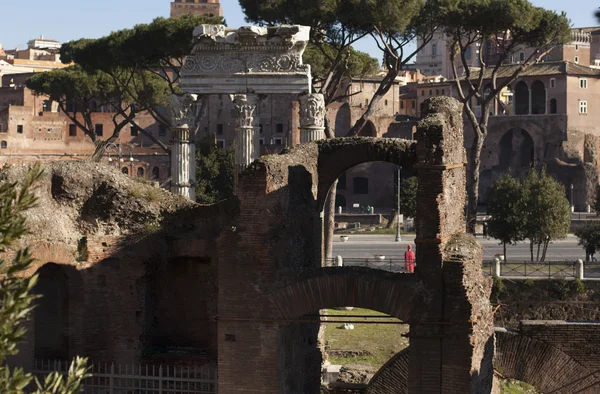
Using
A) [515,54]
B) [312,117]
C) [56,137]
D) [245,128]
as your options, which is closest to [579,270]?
[312,117]

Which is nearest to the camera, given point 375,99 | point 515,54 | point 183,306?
point 183,306

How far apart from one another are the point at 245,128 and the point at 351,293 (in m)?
9.25

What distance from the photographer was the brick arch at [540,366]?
12.0 m

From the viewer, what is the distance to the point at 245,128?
19.3m

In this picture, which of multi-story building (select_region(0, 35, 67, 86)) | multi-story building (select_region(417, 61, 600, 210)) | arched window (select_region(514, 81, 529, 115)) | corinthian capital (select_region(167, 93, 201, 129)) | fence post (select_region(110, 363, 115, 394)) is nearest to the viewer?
fence post (select_region(110, 363, 115, 394))

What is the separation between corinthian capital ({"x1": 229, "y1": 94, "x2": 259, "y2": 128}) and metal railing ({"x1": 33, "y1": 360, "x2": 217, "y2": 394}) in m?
7.93

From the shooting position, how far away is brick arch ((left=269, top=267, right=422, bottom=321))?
33.1ft

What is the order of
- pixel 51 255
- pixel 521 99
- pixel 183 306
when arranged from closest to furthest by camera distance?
pixel 51 255, pixel 183 306, pixel 521 99

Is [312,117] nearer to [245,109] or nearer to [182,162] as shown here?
[245,109]

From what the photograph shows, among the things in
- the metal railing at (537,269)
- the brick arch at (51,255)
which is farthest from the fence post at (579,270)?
the brick arch at (51,255)

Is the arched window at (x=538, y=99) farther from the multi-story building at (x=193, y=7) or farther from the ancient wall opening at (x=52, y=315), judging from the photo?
the ancient wall opening at (x=52, y=315)

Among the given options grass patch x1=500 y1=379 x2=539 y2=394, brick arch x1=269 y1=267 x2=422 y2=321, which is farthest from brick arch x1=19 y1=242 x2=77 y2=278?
grass patch x1=500 y1=379 x2=539 y2=394

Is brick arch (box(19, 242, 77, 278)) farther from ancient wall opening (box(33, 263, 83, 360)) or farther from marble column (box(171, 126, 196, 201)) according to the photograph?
marble column (box(171, 126, 196, 201))

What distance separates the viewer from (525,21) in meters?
25.2
